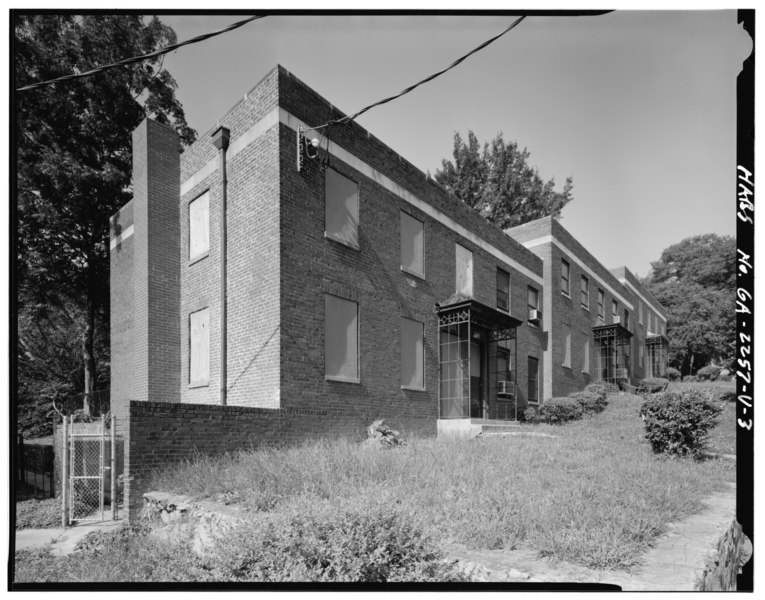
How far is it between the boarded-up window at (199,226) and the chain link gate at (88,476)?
4389mm

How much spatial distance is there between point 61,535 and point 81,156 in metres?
14.6

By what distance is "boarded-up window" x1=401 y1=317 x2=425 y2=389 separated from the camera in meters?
13.6

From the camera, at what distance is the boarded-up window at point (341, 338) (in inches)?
447

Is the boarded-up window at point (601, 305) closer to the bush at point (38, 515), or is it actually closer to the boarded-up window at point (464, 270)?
the boarded-up window at point (464, 270)

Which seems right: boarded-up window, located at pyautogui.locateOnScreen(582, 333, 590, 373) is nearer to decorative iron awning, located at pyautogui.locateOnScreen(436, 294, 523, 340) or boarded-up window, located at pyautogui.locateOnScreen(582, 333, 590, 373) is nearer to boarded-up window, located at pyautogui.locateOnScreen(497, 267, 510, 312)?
boarded-up window, located at pyautogui.locateOnScreen(497, 267, 510, 312)

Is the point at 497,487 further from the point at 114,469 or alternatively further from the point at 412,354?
the point at 412,354

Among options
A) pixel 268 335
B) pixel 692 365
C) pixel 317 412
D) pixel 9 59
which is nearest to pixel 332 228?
pixel 268 335

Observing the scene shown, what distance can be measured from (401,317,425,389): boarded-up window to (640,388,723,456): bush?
17.9 ft

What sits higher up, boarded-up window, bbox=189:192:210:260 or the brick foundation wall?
boarded-up window, bbox=189:192:210:260

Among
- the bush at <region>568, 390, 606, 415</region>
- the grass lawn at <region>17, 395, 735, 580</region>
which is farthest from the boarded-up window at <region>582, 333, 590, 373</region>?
the grass lawn at <region>17, 395, 735, 580</region>

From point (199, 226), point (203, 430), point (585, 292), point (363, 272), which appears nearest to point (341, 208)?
point (363, 272)

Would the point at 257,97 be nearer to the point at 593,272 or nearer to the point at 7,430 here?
the point at 7,430

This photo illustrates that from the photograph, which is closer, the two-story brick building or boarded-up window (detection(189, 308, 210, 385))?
boarded-up window (detection(189, 308, 210, 385))

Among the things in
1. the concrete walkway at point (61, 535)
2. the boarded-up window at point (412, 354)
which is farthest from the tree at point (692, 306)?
→ the concrete walkway at point (61, 535)
